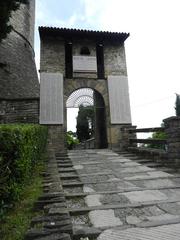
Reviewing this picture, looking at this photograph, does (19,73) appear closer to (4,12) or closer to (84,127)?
(4,12)

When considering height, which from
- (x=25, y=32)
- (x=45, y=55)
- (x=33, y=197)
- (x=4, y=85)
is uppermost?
(x=25, y=32)

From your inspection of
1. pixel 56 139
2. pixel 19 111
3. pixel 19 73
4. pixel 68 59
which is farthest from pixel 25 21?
pixel 56 139

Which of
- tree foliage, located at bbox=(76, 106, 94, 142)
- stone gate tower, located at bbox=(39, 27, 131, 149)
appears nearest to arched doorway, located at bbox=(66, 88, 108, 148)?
stone gate tower, located at bbox=(39, 27, 131, 149)

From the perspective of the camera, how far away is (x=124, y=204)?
2.98m

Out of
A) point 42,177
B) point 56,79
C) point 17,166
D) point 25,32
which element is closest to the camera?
point 17,166

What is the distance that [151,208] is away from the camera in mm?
2865

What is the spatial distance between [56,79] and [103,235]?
901 centimetres

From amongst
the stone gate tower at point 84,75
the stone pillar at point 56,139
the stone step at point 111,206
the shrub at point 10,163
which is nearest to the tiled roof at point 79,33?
the stone gate tower at point 84,75

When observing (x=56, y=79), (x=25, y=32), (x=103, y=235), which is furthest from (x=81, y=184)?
(x=25, y=32)

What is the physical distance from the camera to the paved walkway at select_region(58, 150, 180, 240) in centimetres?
220

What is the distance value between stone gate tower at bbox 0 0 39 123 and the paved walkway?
499cm

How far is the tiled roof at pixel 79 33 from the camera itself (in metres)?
10.7

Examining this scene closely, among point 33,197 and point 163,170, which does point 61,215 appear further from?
point 163,170

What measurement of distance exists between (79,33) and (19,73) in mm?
4594
